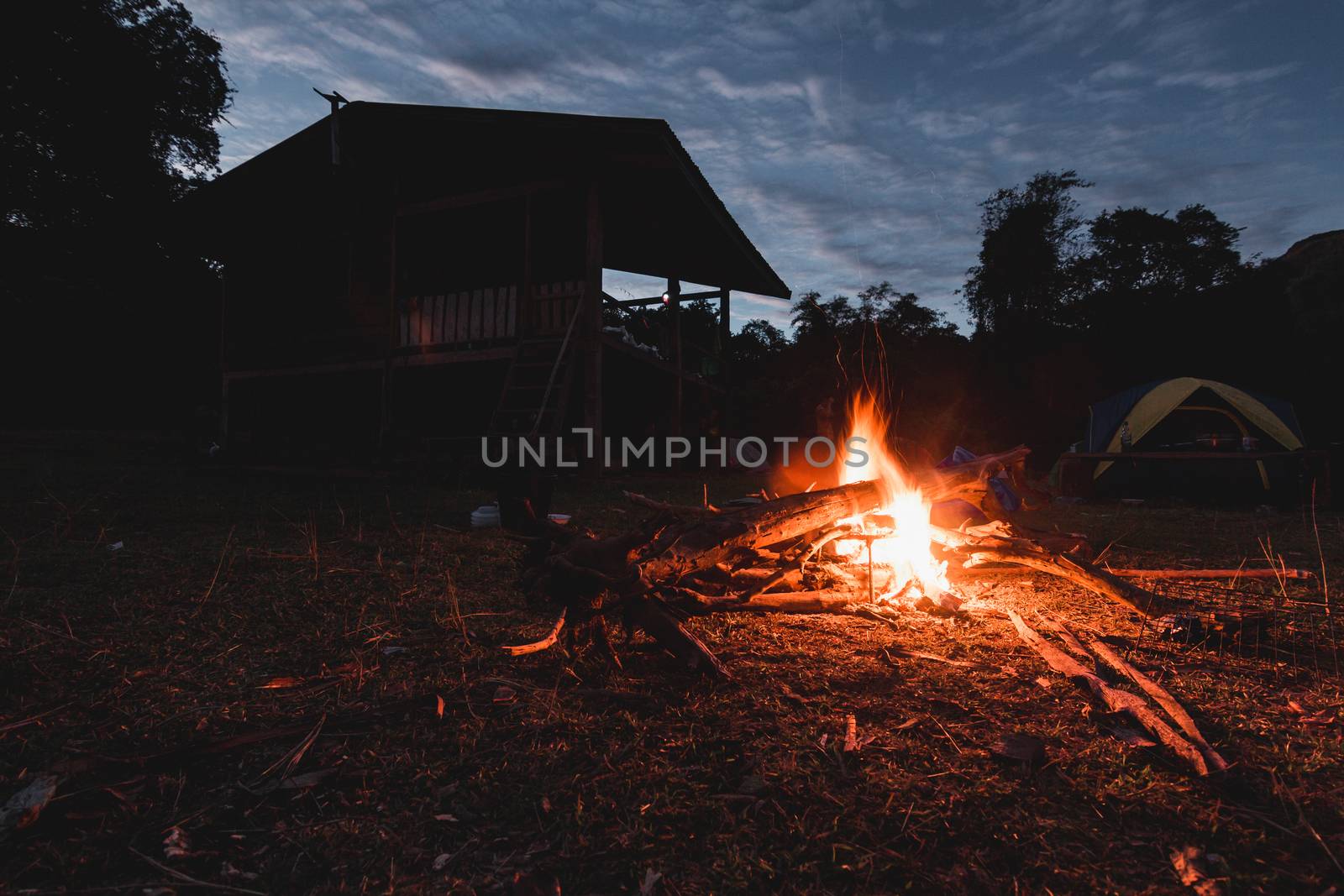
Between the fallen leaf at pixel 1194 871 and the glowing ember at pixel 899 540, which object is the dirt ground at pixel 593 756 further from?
the glowing ember at pixel 899 540

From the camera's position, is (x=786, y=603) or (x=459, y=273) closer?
(x=786, y=603)

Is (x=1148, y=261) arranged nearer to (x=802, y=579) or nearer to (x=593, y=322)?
(x=593, y=322)

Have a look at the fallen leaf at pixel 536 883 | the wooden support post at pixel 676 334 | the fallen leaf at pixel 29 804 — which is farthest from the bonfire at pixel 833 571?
the wooden support post at pixel 676 334

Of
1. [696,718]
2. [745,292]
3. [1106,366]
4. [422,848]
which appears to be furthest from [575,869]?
[1106,366]

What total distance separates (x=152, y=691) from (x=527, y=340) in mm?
8316

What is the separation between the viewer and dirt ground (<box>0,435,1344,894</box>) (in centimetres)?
134

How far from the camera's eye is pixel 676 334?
1348 centimetres

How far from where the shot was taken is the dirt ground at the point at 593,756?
1.34 meters

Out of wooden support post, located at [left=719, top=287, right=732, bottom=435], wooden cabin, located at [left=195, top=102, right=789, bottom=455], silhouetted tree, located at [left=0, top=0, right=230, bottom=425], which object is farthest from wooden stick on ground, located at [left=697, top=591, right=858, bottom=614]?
silhouetted tree, located at [left=0, top=0, right=230, bottom=425]

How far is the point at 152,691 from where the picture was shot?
2127 mm

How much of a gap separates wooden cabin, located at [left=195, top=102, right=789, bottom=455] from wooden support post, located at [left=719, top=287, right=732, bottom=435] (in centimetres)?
8

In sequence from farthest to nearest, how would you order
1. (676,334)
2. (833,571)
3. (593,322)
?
(676,334) < (593,322) < (833,571)

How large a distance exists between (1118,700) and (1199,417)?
13.9 meters

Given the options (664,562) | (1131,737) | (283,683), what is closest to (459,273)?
(664,562)
